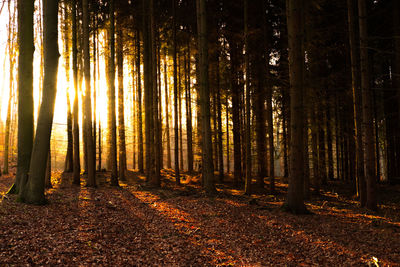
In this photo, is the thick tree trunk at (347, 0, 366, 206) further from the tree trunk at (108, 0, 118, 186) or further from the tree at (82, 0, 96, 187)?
the tree at (82, 0, 96, 187)

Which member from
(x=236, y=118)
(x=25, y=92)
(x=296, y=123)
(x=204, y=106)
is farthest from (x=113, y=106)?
(x=296, y=123)

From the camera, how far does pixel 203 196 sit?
429 inches

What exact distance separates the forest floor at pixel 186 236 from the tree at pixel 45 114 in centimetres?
58

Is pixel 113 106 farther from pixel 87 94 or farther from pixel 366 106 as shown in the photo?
pixel 366 106

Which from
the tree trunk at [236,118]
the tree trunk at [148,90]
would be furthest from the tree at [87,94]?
the tree trunk at [236,118]

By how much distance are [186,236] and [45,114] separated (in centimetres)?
552

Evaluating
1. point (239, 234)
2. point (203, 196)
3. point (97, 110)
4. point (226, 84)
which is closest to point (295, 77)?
point (239, 234)

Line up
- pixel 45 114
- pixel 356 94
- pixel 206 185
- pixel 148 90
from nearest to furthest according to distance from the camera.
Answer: pixel 45 114 → pixel 356 94 → pixel 206 185 → pixel 148 90

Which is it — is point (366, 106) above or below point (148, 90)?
below

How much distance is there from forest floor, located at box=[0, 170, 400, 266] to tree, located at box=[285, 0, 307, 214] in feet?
1.85

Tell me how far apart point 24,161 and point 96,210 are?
3134 millimetres

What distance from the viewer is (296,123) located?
8156mm

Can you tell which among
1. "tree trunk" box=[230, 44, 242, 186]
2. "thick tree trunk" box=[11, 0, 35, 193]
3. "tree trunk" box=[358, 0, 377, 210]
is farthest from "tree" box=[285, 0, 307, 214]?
"thick tree trunk" box=[11, 0, 35, 193]

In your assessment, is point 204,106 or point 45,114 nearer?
point 45,114
